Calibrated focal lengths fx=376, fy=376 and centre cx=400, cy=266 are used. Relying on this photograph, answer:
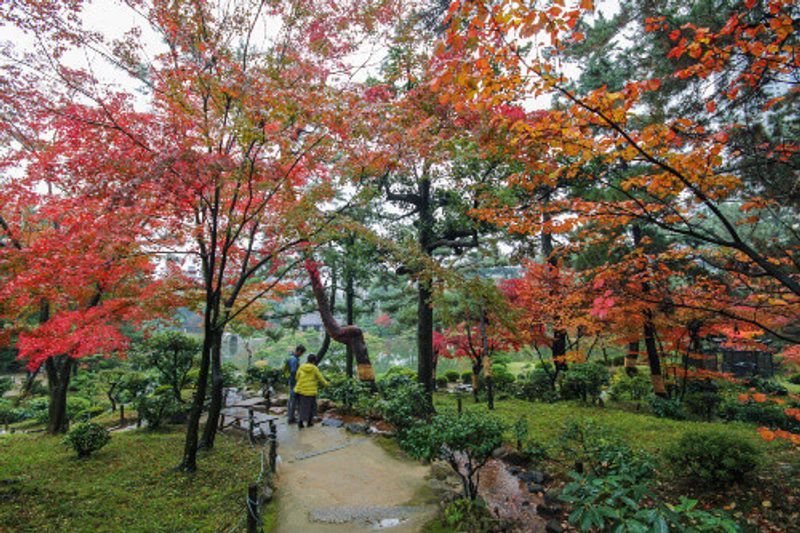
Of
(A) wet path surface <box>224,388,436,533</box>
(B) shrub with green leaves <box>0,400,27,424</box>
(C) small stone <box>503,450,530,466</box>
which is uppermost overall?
(A) wet path surface <box>224,388,436,533</box>

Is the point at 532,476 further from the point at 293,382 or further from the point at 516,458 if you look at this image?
the point at 293,382

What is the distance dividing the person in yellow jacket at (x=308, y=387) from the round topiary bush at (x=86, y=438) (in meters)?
3.28

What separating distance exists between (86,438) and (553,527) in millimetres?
7161

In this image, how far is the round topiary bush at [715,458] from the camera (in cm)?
487

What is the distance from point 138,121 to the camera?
5.64 m

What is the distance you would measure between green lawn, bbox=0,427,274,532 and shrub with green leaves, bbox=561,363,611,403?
9.00m

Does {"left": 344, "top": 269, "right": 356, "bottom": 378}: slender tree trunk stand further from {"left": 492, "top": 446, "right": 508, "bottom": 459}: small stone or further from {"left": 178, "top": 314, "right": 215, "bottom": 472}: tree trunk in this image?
{"left": 178, "top": 314, "right": 215, "bottom": 472}: tree trunk

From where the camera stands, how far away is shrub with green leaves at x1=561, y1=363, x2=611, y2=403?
36.2 feet

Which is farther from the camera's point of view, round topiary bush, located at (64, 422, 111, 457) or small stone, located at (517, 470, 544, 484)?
round topiary bush, located at (64, 422, 111, 457)

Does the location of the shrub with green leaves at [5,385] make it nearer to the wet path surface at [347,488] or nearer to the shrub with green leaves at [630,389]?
the wet path surface at [347,488]

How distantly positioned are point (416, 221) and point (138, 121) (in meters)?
6.43

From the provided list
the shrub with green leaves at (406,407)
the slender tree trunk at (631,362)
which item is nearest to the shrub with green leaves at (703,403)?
the slender tree trunk at (631,362)

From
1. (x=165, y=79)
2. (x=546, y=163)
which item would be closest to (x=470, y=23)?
(x=546, y=163)

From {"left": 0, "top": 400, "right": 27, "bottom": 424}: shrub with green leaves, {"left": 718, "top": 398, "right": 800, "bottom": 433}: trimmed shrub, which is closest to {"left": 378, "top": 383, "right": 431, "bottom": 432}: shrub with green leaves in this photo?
{"left": 718, "top": 398, "right": 800, "bottom": 433}: trimmed shrub
